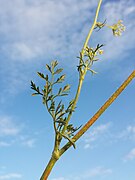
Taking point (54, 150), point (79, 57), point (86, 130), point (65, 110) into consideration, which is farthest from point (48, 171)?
point (79, 57)

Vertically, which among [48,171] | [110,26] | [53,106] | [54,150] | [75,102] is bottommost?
[48,171]

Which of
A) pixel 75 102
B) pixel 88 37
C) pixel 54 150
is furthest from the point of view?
pixel 88 37

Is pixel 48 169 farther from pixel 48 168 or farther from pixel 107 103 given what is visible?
pixel 107 103

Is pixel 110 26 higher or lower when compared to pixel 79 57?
higher

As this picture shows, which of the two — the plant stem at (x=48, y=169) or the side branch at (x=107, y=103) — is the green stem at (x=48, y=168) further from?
the side branch at (x=107, y=103)

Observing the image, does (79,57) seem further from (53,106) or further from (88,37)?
(53,106)

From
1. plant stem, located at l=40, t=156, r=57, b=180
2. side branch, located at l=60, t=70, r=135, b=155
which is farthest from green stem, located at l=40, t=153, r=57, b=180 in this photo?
side branch, located at l=60, t=70, r=135, b=155

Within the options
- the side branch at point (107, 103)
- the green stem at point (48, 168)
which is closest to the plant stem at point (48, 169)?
the green stem at point (48, 168)

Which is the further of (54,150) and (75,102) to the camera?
(75,102)

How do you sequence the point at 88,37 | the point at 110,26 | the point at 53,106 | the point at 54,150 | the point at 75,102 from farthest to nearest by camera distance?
the point at 110,26, the point at 88,37, the point at 53,106, the point at 75,102, the point at 54,150

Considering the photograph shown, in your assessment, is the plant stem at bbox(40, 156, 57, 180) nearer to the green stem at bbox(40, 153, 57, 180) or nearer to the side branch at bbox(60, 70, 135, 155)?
the green stem at bbox(40, 153, 57, 180)

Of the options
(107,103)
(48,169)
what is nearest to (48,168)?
(48,169)

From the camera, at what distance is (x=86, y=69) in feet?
7.69

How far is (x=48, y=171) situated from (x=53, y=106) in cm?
58
